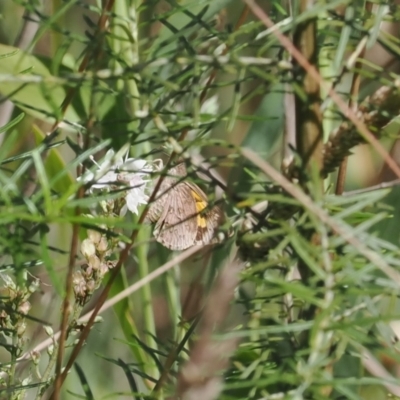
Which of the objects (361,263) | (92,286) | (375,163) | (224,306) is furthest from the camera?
(375,163)

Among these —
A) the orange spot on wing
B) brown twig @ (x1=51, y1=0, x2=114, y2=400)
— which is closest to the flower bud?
brown twig @ (x1=51, y1=0, x2=114, y2=400)

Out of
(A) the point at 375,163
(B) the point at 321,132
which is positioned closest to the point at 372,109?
(B) the point at 321,132

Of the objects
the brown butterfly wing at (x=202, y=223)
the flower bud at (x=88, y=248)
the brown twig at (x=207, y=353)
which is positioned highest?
the brown twig at (x=207, y=353)

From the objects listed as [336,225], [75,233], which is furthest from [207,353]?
[75,233]

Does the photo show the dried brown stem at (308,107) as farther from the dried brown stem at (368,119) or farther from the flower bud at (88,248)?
the flower bud at (88,248)

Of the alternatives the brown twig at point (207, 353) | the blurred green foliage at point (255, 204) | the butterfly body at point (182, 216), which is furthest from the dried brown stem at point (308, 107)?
the butterfly body at point (182, 216)

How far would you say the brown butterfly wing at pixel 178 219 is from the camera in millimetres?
584

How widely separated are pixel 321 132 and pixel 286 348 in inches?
4.3

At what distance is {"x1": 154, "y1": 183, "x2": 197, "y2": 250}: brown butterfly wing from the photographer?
0.58 meters

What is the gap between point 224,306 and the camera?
205 mm

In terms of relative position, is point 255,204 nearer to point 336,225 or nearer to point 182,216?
point 336,225

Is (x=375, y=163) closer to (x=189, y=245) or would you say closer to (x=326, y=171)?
(x=189, y=245)

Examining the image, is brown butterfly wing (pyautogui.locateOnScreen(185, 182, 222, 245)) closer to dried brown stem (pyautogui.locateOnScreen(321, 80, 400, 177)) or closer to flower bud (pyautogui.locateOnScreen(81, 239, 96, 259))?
flower bud (pyautogui.locateOnScreen(81, 239, 96, 259))

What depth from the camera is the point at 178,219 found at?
0.59 meters
